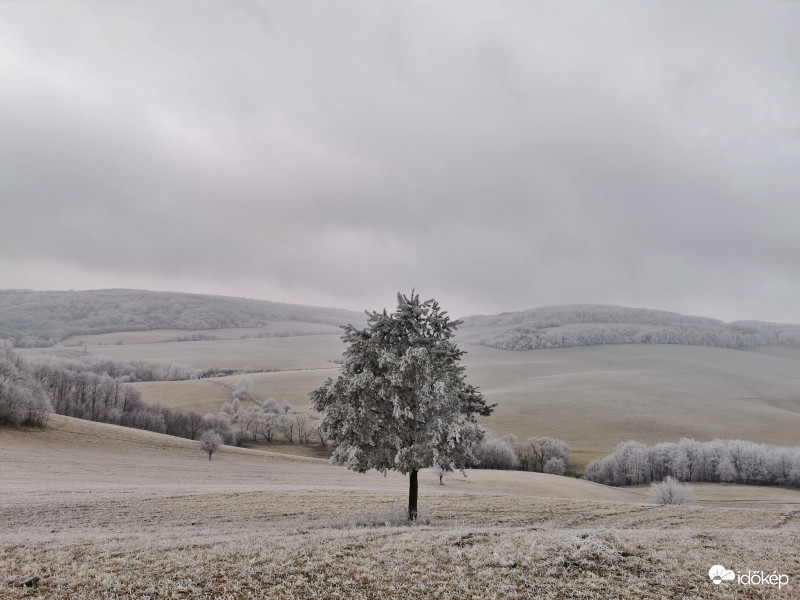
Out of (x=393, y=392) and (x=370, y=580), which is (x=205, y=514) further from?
(x=370, y=580)

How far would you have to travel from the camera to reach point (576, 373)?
163 meters

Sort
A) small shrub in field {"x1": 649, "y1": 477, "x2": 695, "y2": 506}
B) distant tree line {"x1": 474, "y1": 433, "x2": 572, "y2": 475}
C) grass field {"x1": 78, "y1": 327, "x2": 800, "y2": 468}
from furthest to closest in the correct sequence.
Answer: grass field {"x1": 78, "y1": 327, "x2": 800, "y2": 468} → distant tree line {"x1": 474, "y1": 433, "x2": 572, "y2": 475} → small shrub in field {"x1": 649, "y1": 477, "x2": 695, "y2": 506}

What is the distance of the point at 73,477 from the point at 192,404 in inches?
3295

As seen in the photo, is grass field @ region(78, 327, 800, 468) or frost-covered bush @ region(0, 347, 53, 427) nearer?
frost-covered bush @ region(0, 347, 53, 427)

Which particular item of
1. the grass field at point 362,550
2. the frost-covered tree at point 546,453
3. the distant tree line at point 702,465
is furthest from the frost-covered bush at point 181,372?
the grass field at point 362,550

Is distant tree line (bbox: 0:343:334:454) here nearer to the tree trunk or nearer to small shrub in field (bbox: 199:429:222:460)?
small shrub in field (bbox: 199:429:222:460)

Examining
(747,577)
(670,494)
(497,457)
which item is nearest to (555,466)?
(497,457)

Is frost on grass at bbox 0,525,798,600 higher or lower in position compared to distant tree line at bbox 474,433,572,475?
higher

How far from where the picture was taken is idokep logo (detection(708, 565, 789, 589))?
12.1m

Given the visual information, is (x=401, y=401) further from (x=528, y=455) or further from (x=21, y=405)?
(x=528, y=455)

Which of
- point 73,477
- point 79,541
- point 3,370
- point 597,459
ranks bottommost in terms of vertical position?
point 597,459

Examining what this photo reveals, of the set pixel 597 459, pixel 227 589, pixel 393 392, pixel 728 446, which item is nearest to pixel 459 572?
pixel 227 589

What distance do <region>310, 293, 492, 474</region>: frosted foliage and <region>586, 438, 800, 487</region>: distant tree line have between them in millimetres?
70595

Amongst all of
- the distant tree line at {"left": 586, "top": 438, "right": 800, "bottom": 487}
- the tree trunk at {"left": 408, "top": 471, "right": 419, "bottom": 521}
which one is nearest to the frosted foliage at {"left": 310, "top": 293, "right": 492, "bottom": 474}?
the tree trunk at {"left": 408, "top": 471, "right": 419, "bottom": 521}
